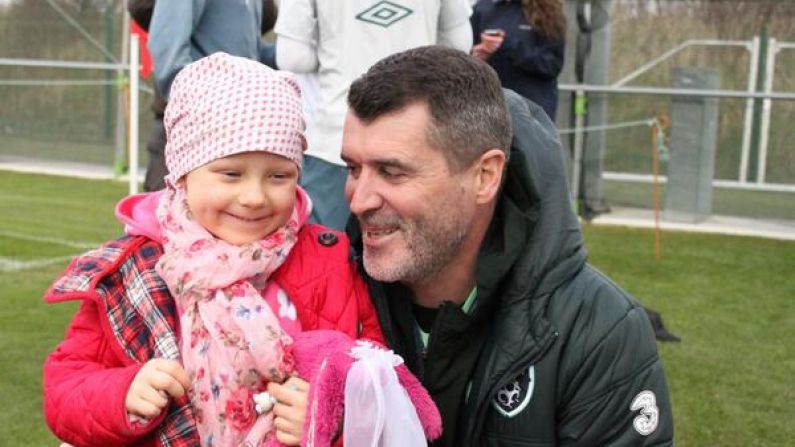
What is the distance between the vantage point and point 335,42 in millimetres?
4207

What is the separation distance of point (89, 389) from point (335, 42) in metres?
2.26

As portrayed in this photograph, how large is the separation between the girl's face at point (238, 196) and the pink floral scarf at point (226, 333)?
0.11 feet

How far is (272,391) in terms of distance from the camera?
86.9 inches

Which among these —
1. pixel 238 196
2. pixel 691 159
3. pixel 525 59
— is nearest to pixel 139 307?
pixel 238 196

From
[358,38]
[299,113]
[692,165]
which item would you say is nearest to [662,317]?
[358,38]

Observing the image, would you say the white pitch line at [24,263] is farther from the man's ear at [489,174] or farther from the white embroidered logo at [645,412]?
the white embroidered logo at [645,412]

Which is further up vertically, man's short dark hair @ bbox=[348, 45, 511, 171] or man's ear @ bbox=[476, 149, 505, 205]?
man's short dark hair @ bbox=[348, 45, 511, 171]

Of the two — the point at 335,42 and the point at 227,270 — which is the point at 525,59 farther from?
the point at 227,270

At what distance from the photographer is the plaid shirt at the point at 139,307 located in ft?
7.29

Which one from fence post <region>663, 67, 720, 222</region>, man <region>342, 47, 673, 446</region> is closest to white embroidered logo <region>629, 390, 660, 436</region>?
man <region>342, 47, 673, 446</region>

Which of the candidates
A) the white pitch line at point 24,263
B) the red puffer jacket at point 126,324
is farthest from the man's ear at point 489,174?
the white pitch line at point 24,263

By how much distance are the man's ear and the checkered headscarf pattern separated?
366mm

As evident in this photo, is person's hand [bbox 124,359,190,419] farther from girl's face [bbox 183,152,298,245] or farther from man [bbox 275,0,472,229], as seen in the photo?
man [bbox 275,0,472,229]

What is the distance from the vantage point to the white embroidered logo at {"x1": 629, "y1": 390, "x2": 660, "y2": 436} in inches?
91.1
